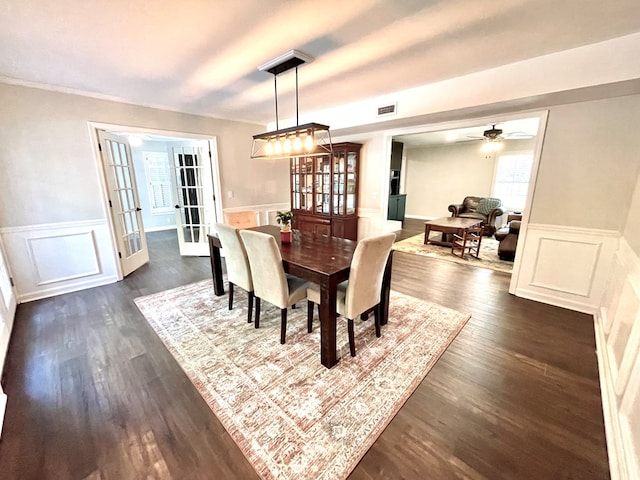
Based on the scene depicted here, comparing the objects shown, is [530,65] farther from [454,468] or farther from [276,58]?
[454,468]

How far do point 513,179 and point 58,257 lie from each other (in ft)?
31.1

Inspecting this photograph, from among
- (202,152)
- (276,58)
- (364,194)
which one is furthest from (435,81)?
(202,152)

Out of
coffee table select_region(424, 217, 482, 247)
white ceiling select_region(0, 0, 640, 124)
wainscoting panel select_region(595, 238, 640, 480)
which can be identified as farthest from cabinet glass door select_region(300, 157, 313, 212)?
wainscoting panel select_region(595, 238, 640, 480)

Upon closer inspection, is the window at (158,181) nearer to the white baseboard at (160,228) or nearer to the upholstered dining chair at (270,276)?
the white baseboard at (160,228)

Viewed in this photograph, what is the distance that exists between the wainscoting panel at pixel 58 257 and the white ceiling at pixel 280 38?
1644mm

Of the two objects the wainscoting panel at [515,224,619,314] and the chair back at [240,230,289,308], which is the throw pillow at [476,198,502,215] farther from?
the chair back at [240,230,289,308]

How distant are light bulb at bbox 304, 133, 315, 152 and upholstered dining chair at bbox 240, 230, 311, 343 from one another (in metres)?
0.99

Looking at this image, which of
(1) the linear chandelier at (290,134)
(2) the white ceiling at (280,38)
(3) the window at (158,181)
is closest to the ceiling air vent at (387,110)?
(2) the white ceiling at (280,38)

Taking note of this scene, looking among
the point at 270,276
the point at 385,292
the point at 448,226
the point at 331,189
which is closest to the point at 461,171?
the point at 448,226

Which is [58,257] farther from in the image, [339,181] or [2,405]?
[339,181]

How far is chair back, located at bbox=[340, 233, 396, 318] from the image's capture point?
1852 millimetres

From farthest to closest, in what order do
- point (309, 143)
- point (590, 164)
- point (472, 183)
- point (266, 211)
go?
point (472, 183), point (266, 211), point (590, 164), point (309, 143)

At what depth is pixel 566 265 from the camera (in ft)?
9.27

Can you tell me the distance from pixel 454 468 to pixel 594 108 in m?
3.33
